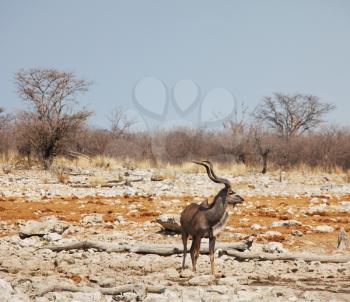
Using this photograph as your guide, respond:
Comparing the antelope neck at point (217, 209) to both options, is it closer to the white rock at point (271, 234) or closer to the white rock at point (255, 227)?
the white rock at point (271, 234)

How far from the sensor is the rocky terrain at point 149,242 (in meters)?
6.21

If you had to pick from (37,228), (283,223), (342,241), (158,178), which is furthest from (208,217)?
(158,178)

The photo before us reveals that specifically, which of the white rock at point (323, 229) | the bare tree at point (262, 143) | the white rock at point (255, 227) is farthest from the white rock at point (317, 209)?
the bare tree at point (262, 143)

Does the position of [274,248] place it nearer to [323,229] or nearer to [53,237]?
[323,229]

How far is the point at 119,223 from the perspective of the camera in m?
12.2

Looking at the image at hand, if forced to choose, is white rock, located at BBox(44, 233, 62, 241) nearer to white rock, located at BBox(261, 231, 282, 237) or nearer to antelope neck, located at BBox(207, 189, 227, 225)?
antelope neck, located at BBox(207, 189, 227, 225)

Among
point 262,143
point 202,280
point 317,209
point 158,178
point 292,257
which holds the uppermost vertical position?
point 262,143

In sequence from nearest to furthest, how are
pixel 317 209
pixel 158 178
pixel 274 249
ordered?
pixel 274 249 → pixel 317 209 → pixel 158 178

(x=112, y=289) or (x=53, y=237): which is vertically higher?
(x=53, y=237)

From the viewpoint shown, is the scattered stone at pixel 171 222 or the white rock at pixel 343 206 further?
the white rock at pixel 343 206

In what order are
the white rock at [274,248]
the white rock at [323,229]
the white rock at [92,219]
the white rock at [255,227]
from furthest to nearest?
the white rock at [92,219], the white rock at [255,227], the white rock at [323,229], the white rock at [274,248]

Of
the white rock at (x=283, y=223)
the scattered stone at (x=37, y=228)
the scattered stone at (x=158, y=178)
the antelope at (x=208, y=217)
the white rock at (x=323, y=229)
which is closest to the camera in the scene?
the antelope at (x=208, y=217)

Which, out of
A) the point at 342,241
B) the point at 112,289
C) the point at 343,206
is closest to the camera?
the point at 112,289

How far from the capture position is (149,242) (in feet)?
33.5
